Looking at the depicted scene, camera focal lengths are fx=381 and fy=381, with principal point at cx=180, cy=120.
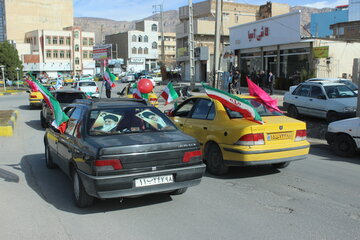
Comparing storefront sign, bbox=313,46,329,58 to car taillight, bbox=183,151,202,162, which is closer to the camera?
car taillight, bbox=183,151,202,162

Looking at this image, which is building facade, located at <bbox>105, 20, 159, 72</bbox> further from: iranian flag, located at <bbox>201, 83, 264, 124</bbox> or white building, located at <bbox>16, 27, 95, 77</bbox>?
iranian flag, located at <bbox>201, 83, 264, 124</bbox>

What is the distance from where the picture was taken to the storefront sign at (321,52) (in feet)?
79.9

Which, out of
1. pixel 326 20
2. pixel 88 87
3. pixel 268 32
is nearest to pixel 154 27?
pixel 326 20

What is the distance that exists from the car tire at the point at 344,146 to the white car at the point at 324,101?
403cm

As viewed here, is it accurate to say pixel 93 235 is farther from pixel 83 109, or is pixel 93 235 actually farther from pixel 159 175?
pixel 83 109

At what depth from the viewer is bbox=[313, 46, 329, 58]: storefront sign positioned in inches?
959

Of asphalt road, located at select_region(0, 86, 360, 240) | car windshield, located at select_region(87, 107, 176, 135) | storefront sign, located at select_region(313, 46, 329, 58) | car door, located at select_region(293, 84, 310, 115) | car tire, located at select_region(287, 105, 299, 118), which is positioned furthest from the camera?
storefront sign, located at select_region(313, 46, 329, 58)

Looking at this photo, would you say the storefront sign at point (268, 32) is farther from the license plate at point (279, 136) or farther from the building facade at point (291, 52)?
the license plate at point (279, 136)

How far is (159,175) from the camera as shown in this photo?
5.15 metres

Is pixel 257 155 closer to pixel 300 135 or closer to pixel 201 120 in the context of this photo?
pixel 300 135

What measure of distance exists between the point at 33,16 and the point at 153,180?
124 metres

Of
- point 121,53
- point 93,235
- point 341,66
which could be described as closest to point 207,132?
point 93,235

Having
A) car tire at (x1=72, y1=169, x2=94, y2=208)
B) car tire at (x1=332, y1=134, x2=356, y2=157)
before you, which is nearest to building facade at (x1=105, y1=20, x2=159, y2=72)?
car tire at (x1=332, y1=134, x2=356, y2=157)

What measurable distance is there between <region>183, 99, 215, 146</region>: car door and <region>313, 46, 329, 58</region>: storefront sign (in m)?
19.1
